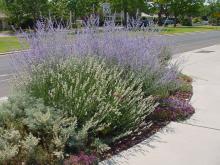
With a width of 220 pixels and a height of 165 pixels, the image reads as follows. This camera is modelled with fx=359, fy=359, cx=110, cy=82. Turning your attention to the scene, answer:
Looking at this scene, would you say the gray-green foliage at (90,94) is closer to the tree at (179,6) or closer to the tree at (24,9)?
the tree at (24,9)

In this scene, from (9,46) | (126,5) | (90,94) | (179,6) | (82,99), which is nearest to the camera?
(82,99)

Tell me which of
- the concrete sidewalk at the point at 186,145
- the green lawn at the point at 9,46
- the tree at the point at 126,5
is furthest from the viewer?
the tree at the point at 126,5

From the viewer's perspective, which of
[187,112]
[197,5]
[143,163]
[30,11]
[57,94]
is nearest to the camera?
[143,163]

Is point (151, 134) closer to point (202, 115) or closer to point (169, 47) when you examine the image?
point (202, 115)

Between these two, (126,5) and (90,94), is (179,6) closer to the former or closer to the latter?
(126,5)

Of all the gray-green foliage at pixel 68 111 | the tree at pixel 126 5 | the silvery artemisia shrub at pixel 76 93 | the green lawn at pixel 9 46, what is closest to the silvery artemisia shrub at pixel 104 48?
the silvery artemisia shrub at pixel 76 93

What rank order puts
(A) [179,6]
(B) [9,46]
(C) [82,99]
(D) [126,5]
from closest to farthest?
(C) [82,99]
(B) [9,46]
(D) [126,5]
(A) [179,6]

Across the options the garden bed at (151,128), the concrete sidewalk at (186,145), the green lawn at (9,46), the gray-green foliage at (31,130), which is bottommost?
the green lawn at (9,46)

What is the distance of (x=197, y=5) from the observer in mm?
66188

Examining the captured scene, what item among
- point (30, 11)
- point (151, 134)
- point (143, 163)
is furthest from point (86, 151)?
point (30, 11)

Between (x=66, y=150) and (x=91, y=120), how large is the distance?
18.2 inches

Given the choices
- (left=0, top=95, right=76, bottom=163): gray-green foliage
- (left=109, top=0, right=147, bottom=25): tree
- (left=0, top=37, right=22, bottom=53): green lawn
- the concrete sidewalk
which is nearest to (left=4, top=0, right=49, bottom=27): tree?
(left=109, top=0, right=147, bottom=25): tree

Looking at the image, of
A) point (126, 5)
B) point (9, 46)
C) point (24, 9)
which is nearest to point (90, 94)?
point (9, 46)

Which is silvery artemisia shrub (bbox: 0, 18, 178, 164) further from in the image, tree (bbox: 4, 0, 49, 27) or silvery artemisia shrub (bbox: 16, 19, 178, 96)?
tree (bbox: 4, 0, 49, 27)
